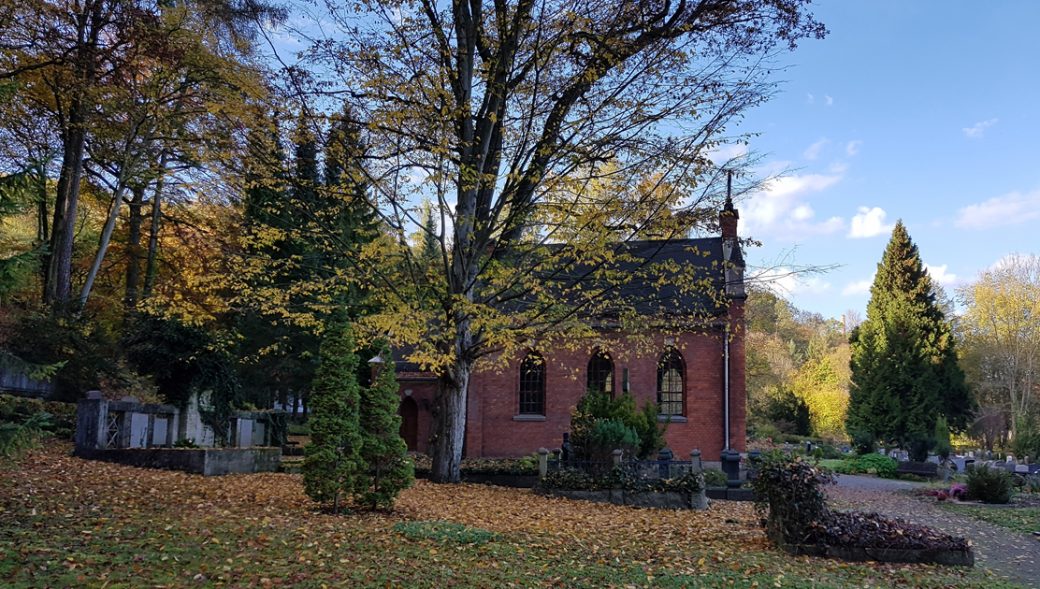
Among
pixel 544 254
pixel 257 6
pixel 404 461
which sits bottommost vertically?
A: pixel 404 461

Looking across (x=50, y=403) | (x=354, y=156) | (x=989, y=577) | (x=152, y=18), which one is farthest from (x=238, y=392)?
(x=989, y=577)

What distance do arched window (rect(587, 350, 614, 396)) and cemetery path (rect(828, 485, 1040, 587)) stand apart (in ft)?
29.9

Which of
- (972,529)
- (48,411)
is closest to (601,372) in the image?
(972,529)

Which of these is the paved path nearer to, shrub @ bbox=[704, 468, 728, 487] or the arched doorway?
shrub @ bbox=[704, 468, 728, 487]

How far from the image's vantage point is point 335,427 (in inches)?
406

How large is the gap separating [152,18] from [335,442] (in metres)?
15.9

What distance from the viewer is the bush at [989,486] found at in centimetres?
1788

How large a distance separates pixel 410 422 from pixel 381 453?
58.9ft

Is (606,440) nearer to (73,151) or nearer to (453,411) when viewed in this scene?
(453,411)

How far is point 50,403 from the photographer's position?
17.7 metres

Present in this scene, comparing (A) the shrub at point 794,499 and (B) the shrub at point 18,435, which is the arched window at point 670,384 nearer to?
(A) the shrub at point 794,499

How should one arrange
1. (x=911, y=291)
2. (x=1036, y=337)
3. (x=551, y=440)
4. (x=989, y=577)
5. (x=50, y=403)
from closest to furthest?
(x=989, y=577), (x=50, y=403), (x=551, y=440), (x=911, y=291), (x=1036, y=337)

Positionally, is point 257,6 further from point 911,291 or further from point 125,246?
point 911,291

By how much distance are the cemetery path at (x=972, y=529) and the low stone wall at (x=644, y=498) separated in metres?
3.97
